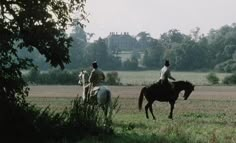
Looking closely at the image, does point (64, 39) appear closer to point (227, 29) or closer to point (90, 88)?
point (90, 88)

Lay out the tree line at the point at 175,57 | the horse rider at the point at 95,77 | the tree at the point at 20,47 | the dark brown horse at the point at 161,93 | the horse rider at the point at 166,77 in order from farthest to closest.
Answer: the tree line at the point at 175,57 → the dark brown horse at the point at 161,93 → the horse rider at the point at 166,77 → the horse rider at the point at 95,77 → the tree at the point at 20,47

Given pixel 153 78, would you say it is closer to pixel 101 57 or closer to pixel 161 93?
pixel 101 57

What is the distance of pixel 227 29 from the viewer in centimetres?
19250

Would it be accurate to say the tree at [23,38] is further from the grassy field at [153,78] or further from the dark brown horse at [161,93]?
the grassy field at [153,78]

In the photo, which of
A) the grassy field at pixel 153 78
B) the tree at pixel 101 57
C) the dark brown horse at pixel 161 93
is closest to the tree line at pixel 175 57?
the tree at pixel 101 57


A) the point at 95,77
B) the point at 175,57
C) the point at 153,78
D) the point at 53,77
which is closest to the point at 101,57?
the point at 175,57

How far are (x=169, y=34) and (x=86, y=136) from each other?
171246 mm

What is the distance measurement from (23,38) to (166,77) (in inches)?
391

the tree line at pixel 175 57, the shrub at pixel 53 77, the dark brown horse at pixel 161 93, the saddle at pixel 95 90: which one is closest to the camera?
the saddle at pixel 95 90

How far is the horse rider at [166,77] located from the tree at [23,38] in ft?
27.2

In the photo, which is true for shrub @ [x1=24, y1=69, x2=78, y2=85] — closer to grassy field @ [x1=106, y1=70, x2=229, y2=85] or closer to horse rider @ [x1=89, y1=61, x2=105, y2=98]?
grassy field @ [x1=106, y1=70, x2=229, y2=85]

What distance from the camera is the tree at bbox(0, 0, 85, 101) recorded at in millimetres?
15148

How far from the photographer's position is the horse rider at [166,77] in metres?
24.0

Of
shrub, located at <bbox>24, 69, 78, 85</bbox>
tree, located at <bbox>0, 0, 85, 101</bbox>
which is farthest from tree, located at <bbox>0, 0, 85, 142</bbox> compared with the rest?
shrub, located at <bbox>24, 69, 78, 85</bbox>
